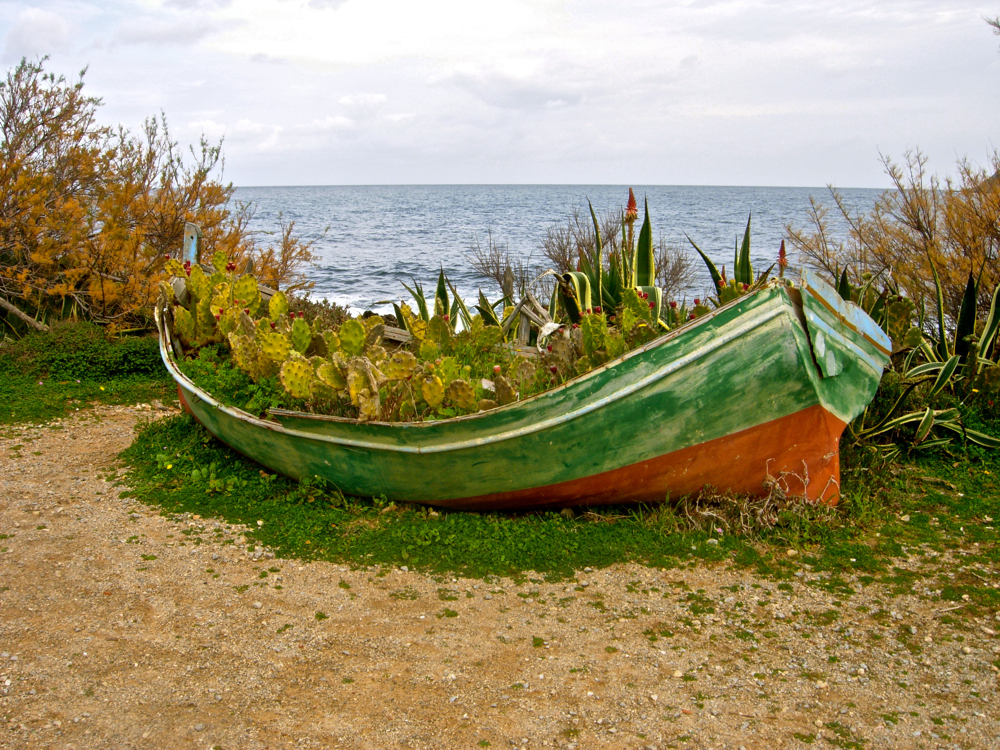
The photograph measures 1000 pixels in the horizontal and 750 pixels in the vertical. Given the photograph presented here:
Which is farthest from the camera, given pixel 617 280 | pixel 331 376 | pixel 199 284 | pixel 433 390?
pixel 617 280

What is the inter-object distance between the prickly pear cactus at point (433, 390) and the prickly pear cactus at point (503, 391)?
0.30m

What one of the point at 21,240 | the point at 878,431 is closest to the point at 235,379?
the point at 878,431

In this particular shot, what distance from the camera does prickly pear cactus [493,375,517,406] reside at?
3.69 metres

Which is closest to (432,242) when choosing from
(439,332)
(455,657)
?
(439,332)

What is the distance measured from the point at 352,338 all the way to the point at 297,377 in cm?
46

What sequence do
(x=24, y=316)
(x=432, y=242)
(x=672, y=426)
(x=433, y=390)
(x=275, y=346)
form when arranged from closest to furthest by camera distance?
1. (x=672, y=426)
2. (x=433, y=390)
3. (x=275, y=346)
4. (x=24, y=316)
5. (x=432, y=242)

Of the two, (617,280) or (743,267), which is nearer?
(743,267)

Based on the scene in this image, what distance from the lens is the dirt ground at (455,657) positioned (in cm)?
243

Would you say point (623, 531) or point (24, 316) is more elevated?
point (24, 316)

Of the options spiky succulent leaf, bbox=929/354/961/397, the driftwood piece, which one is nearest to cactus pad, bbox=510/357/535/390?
spiky succulent leaf, bbox=929/354/961/397

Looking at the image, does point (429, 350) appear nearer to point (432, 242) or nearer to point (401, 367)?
point (401, 367)

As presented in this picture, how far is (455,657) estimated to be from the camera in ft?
9.34

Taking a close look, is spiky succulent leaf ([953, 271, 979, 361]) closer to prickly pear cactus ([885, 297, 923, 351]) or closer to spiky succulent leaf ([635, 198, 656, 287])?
prickly pear cactus ([885, 297, 923, 351])

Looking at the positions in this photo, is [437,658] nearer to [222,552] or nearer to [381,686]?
[381,686]
